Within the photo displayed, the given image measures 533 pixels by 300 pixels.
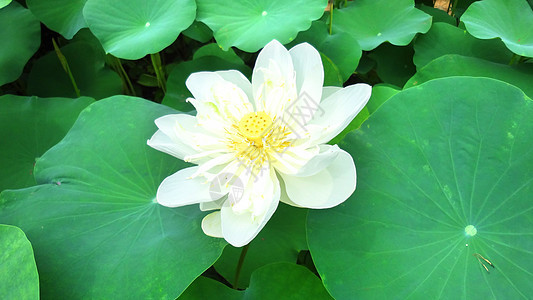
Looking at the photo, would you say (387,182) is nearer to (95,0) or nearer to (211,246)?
(211,246)

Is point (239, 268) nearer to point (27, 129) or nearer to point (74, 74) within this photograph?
point (27, 129)

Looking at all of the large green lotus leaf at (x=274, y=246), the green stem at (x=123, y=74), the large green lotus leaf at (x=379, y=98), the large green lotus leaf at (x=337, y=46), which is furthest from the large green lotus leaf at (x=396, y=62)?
the green stem at (x=123, y=74)

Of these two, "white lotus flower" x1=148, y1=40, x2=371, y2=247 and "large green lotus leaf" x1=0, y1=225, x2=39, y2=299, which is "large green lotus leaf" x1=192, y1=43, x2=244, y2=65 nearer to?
"white lotus flower" x1=148, y1=40, x2=371, y2=247

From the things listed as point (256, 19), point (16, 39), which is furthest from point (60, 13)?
point (256, 19)

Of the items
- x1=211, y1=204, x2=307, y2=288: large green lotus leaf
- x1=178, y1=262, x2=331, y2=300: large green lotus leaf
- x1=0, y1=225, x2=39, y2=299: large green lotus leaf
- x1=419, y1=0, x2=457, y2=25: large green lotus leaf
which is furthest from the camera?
x1=419, y1=0, x2=457, y2=25: large green lotus leaf

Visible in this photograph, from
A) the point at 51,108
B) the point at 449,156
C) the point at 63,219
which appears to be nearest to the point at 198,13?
the point at 51,108

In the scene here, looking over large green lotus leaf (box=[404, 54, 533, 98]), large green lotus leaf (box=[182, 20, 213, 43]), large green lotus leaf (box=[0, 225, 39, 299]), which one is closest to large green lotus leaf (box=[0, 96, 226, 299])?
large green lotus leaf (box=[0, 225, 39, 299])

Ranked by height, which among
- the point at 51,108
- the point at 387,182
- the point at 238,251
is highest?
the point at 387,182
